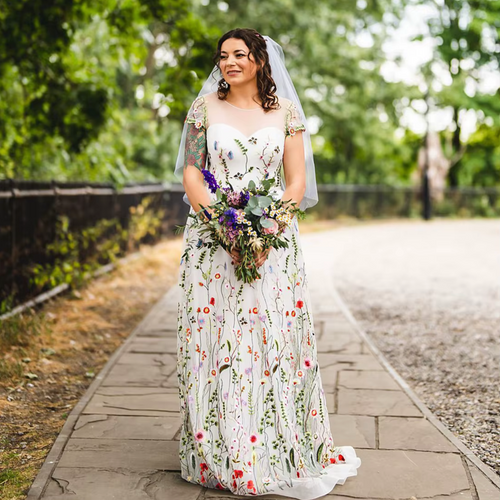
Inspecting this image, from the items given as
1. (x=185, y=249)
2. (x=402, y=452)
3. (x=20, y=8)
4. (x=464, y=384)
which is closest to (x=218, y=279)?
(x=185, y=249)

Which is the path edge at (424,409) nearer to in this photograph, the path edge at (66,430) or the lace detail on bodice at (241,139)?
the lace detail on bodice at (241,139)

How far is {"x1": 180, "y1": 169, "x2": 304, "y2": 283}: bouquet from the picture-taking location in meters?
3.28

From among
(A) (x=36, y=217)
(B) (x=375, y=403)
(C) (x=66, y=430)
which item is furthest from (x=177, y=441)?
(A) (x=36, y=217)

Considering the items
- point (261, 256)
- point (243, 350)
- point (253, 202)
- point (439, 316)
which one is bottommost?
point (439, 316)

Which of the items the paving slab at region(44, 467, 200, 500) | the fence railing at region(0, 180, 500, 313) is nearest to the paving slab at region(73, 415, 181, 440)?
the paving slab at region(44, 467, 200, 500)

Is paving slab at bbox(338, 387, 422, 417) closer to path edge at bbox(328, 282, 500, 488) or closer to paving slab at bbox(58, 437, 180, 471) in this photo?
path edge at bbox(328, 282, 500, 488)

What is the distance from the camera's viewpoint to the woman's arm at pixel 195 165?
3539 mm

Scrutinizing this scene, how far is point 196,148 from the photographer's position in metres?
3.60

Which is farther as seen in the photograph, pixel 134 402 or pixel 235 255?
pixel 134 402

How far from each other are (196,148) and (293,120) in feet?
1.67

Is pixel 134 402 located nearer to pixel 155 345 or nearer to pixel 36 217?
pixel 155 345

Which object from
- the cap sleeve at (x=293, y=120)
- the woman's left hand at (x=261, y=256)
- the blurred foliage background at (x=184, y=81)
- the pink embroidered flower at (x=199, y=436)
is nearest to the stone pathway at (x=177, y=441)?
the pink embroidered flower at (x=199, y=436)

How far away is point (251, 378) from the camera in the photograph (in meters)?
3.51

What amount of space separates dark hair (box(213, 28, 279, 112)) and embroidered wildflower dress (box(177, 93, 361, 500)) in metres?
0.05
